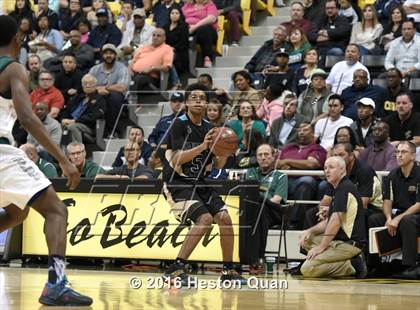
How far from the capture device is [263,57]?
1739 centimetres

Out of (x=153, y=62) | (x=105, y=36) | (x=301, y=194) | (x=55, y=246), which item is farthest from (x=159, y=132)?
(x=55, y=246)

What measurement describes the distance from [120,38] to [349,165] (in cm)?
836

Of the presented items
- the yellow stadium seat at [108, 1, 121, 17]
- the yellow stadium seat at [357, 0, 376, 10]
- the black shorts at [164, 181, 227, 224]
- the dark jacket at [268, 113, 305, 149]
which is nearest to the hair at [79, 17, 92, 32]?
the yellow stadium seat at [108, 1, 121, 17]

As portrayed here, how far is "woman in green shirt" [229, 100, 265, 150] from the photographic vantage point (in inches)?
578

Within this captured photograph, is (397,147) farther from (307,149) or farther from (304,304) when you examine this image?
(304,304)

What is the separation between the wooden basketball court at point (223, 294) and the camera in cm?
782

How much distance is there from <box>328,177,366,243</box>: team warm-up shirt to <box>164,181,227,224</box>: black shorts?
7.26 feet

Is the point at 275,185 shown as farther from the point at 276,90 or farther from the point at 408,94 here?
the point at 276,90

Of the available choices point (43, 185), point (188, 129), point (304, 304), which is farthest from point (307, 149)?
point (43, 185)

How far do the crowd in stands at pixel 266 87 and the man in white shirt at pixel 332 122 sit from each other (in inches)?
0.6

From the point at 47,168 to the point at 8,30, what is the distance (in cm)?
702

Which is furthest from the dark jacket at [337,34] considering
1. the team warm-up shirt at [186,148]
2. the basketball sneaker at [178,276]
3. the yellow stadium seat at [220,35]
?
the basketball sneaker at [178,276]

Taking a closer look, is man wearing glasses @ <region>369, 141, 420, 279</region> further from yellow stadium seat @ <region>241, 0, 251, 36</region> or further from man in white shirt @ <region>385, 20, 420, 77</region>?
yellow stadium seat @ <region>241, 0, 251, 36</region>

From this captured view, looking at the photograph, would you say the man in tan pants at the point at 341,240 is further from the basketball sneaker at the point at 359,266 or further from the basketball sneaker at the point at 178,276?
the basketball sneaker at the point at 178,276
